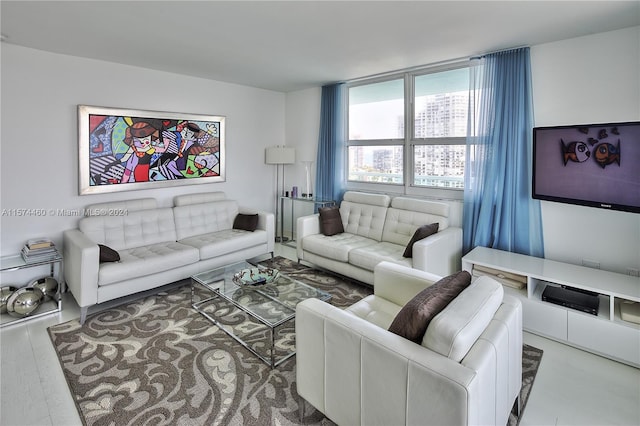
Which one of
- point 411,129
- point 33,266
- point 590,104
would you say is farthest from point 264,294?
point 590,104

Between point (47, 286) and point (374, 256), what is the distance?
3.27 m

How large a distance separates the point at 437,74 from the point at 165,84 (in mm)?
3393

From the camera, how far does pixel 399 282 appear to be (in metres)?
2.36

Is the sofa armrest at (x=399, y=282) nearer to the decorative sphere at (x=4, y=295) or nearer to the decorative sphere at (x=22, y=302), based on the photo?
the decorative sphere at (x=22, y=302)

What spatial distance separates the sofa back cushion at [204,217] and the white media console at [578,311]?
3.12 metres

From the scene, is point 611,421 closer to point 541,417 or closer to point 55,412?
point 541,417

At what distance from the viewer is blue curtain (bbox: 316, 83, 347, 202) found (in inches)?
200

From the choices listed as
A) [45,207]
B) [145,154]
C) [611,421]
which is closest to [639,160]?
[611,421]

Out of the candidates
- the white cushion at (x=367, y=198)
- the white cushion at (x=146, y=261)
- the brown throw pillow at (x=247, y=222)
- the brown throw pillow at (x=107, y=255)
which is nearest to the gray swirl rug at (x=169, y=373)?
the white cushion at (x=146, y=261)

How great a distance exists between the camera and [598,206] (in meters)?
2.75

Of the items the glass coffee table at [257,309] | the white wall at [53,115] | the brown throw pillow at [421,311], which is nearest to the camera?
the brown throw pillow at [421,311]

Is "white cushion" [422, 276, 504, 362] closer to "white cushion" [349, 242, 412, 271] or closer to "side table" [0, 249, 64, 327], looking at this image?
"white cushion" [349, 242, 412, 271]

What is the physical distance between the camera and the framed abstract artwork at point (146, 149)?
12.4 ft

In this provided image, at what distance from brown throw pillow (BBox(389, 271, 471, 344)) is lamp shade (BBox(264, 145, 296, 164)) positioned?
4065 millimetres
